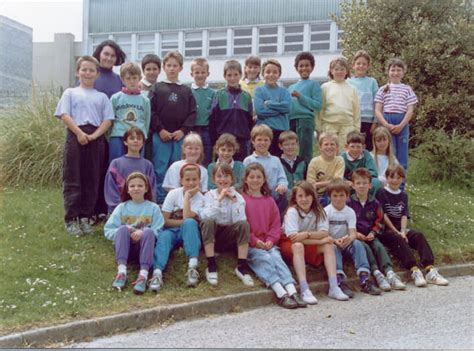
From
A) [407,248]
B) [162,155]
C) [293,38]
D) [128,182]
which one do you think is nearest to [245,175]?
[128,182]

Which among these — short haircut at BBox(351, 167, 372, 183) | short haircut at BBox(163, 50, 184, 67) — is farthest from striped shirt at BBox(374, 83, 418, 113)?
short haircut at BBox(163, 50, 184, 67)

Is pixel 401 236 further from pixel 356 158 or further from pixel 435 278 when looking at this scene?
pixel 356 158

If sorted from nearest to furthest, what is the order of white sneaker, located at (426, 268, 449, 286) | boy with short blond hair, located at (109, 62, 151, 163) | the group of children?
the group of children < white sneaker, located at (426, 268, 449, 286) < boy with short blond hair, located at (109, 62, 151, 163)

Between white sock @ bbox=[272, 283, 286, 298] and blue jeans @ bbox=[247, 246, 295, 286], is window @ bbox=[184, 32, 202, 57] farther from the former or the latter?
white sock @ bbox=[272, 283, 286, 298]

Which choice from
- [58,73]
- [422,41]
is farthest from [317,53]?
[58,73]

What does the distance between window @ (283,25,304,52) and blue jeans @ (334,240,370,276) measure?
13.8ft

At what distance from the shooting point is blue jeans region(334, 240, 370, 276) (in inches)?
245

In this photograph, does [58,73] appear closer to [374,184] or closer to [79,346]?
[374,184]

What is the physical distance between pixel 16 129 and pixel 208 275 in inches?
216

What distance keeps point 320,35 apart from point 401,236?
7.15m

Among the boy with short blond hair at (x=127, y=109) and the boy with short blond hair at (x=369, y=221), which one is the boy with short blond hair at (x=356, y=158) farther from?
the boy with short blond hair at (x=127, y=109)

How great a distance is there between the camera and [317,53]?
1469 centimetres

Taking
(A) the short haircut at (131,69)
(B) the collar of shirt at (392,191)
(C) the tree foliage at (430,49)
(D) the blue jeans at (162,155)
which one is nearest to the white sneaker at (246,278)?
(D) the blue jeans at (162,155)

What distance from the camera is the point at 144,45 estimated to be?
8188 millimetres
